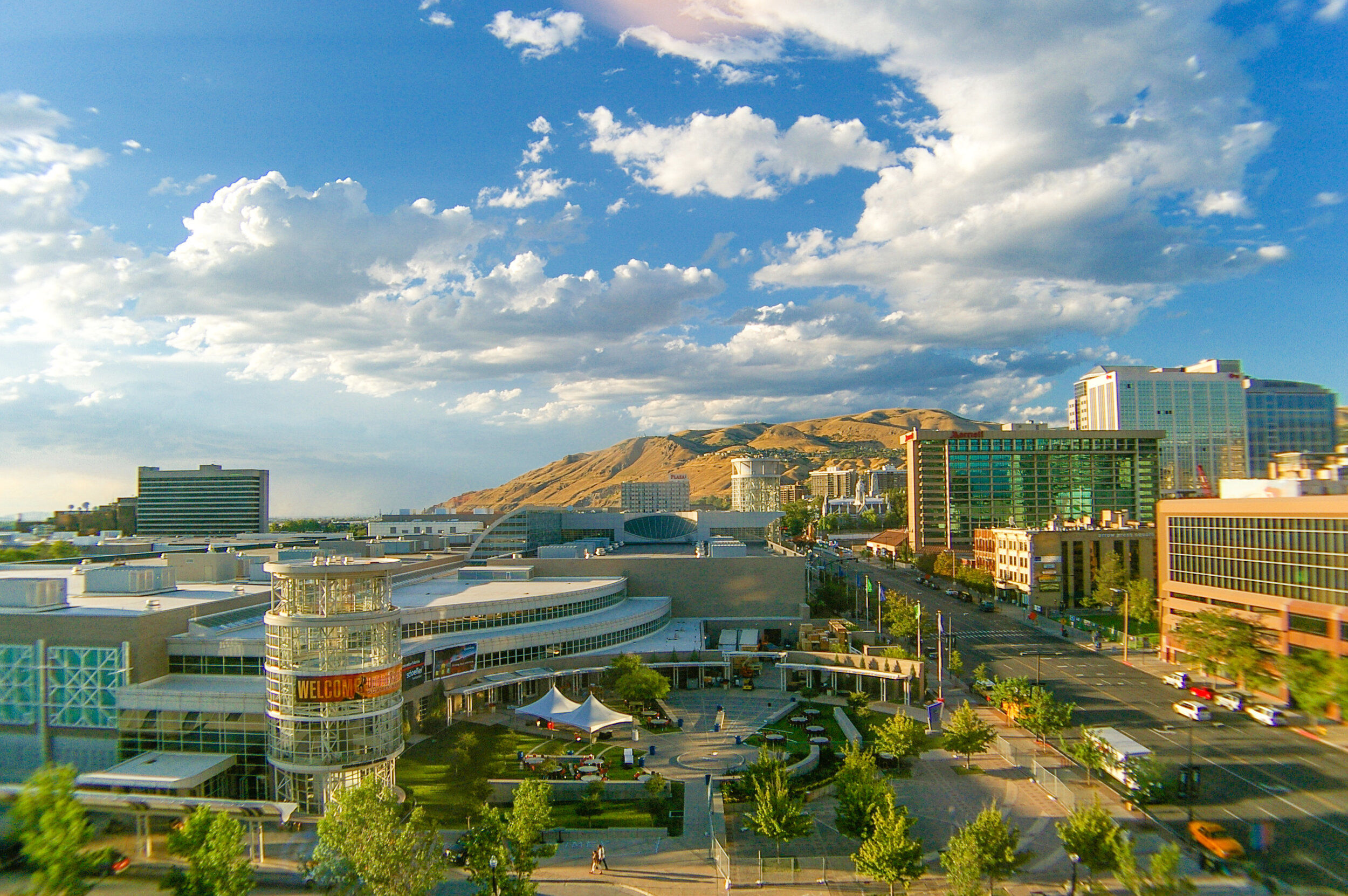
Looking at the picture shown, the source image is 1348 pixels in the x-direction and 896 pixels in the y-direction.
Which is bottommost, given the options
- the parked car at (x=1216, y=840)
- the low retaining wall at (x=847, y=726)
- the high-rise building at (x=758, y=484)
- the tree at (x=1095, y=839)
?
the low retaining wall at (x=847, y=726)

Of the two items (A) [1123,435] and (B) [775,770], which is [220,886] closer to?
(B) [775,770]

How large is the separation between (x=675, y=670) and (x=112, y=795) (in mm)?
35243

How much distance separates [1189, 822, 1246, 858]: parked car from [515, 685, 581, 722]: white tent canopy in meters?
29.3

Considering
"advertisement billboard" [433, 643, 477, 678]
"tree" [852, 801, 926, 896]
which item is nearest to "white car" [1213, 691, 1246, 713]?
"tree" [852, 801, 926, 896]

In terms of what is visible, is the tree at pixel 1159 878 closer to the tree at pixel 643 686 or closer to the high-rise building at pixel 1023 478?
the tree at pixel 643 686

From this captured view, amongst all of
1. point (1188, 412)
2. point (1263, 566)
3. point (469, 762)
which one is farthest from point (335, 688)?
point (1188, 412)

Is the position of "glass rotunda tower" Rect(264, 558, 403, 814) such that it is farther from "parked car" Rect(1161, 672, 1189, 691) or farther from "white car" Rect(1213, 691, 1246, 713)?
"parked car" Rect(1161, 672, 1189, 691)

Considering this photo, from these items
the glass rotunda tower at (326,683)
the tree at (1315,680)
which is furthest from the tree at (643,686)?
the tree at (1315,680)

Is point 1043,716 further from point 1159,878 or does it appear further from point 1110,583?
point 1110,583

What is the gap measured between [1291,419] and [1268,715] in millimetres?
82369

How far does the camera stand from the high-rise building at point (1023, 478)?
5034 inches

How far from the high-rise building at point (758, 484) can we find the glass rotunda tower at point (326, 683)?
374ft

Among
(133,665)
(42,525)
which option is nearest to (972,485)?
(133,665)

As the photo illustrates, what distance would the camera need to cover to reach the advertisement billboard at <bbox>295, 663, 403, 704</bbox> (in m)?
32.2
